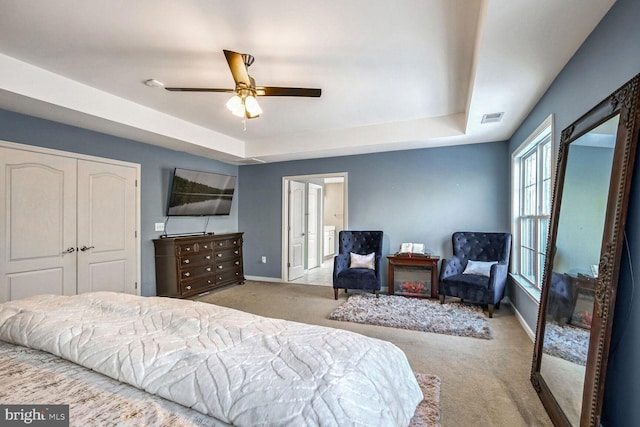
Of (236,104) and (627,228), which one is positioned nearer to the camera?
(627,228)

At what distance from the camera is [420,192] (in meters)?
4.87

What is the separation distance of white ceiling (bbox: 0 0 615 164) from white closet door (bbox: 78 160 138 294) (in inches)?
22.9

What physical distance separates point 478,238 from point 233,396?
14.0 feet

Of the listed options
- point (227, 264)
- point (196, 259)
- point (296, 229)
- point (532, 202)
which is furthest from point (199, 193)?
point (532, 202)

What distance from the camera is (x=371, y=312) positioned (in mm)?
3826

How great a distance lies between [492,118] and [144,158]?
4.57 m

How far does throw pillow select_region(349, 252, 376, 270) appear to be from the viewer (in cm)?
471

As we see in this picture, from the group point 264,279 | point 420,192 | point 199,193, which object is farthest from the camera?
point 264,279

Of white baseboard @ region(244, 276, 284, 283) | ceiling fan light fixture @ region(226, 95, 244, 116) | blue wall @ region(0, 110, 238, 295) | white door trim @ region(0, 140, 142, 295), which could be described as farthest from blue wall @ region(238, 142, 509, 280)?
ceiling fan light fixture @ region(226, 95, 244, 116)

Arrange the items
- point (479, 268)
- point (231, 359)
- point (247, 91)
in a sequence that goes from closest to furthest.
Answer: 1. point (231, 359)
2. point (247, 91)
3. point (479, 268)

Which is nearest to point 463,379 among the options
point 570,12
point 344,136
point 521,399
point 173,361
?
point 521,399

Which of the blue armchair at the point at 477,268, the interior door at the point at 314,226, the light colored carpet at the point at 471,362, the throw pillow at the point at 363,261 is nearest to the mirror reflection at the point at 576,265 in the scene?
the light colored carpet at the point at 471,362

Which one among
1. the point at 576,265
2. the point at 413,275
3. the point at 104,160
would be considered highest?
the point at 104,160

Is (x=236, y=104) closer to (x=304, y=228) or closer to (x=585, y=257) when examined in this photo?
(x=585, y=257)
